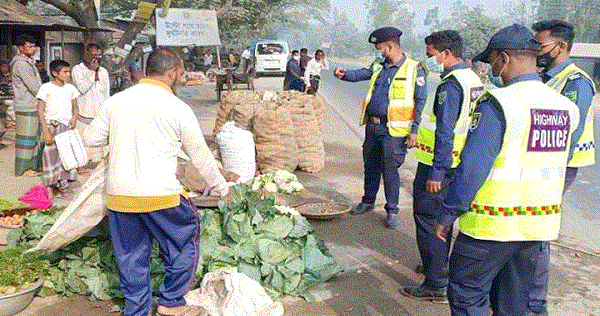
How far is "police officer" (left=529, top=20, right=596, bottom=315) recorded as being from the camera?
360 cm

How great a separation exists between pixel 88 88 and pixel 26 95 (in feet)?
2.58

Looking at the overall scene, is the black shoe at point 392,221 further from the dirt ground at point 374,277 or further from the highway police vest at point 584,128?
the highway police vest at point 584,128

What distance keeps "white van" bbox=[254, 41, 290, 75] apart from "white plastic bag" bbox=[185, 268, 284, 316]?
1060 inches

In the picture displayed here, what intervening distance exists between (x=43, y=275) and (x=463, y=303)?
286cm

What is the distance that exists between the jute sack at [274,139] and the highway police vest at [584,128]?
4376 millimetres

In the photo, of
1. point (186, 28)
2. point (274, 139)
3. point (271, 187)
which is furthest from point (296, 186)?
point (186, 28)

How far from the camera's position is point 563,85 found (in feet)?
12.0

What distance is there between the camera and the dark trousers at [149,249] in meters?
3.41

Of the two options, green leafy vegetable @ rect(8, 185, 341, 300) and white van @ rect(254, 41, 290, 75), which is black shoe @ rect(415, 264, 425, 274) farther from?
white van @ rect(254, 41, 290, 75)

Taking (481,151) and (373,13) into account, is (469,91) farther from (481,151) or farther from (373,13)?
(373,13)

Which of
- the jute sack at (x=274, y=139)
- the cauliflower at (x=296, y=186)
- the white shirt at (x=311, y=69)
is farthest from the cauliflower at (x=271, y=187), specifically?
the white shirt at (x=311, y=69)

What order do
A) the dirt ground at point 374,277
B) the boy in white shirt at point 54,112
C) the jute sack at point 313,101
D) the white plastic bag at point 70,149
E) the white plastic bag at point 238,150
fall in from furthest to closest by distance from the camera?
the jute sack at point 313,101, the white plastic bag at point 238,150, the boy in white shirt at point 54,112, the white plastic bag at point 70,149, the dirt ground at point 374,277

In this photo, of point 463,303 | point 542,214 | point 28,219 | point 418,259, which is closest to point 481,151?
point 542,214

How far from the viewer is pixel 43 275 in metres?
4.01
